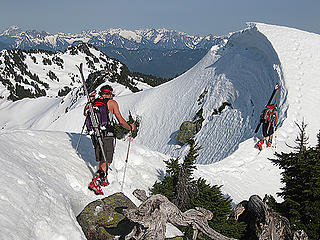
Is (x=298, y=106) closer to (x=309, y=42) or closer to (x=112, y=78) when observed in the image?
(x=309, y=42)

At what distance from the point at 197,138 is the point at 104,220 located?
812 inches

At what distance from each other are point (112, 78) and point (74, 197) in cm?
6821

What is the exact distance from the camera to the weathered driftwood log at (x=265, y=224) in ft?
20.0

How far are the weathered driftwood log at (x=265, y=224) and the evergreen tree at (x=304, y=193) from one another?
98 centimetres

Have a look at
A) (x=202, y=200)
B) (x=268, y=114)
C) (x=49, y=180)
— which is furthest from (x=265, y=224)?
(x=268, y=114)

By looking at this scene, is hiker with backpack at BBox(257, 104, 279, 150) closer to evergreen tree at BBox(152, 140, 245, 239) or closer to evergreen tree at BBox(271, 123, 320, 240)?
evergreen tree at BBox(271, 123, 320, 240)

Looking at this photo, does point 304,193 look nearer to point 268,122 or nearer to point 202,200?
point 202,200

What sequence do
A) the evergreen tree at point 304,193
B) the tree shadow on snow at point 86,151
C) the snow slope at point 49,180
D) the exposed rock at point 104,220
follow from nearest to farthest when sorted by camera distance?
the snow slope at point 49,180 < the exposed rock at point 104,220 < the evergreen tree at point 304,193 < the tree shadow on snow at point 86,151

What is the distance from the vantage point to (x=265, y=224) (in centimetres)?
621

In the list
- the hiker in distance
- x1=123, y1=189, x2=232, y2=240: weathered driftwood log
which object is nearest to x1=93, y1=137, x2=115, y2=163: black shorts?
the hiker in distance

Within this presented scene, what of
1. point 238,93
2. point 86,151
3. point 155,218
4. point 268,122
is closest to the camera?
point 155,218

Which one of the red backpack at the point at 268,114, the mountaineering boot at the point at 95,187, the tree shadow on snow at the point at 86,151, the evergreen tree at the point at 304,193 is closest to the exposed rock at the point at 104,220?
the mountaineering boot at the point at 95,187

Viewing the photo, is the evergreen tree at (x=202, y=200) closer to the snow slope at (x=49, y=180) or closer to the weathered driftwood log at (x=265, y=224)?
the weathered driftwood log at (x=265, y=224)

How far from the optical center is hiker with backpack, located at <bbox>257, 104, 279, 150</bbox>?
1761 centimetres
